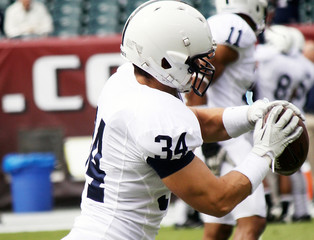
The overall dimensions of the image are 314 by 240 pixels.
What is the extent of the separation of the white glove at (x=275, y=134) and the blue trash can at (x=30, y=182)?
193 inches

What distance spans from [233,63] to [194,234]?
7.96ft

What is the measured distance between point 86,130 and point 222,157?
3.71 m

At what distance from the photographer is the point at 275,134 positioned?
2910 mm

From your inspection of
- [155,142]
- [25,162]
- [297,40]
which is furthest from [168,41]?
[25,162]

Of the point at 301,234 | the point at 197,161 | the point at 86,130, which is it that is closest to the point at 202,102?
the point at 197,161

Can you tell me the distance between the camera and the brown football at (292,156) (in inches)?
124

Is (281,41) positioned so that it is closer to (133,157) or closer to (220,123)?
(220,123)

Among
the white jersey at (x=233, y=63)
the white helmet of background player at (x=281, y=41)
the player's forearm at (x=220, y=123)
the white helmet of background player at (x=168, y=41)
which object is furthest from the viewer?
the white helmet of background player at (x=281, y=41)

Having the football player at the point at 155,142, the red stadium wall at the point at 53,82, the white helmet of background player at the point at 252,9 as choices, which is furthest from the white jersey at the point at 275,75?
the football player at the point at 155,142

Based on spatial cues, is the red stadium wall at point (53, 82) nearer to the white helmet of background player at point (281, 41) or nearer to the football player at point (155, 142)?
the white helmet of background player at point (281, 41)

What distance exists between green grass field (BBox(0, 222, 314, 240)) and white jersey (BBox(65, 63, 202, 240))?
10.8 feet

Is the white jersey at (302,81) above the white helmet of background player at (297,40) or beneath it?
beneath

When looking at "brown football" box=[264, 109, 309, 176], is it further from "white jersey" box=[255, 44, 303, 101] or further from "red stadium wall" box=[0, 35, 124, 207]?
"red stadium wall" box=[0, 35, 124, 207]

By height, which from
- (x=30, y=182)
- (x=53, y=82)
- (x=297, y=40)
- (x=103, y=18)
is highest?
(x=297, y=40)
